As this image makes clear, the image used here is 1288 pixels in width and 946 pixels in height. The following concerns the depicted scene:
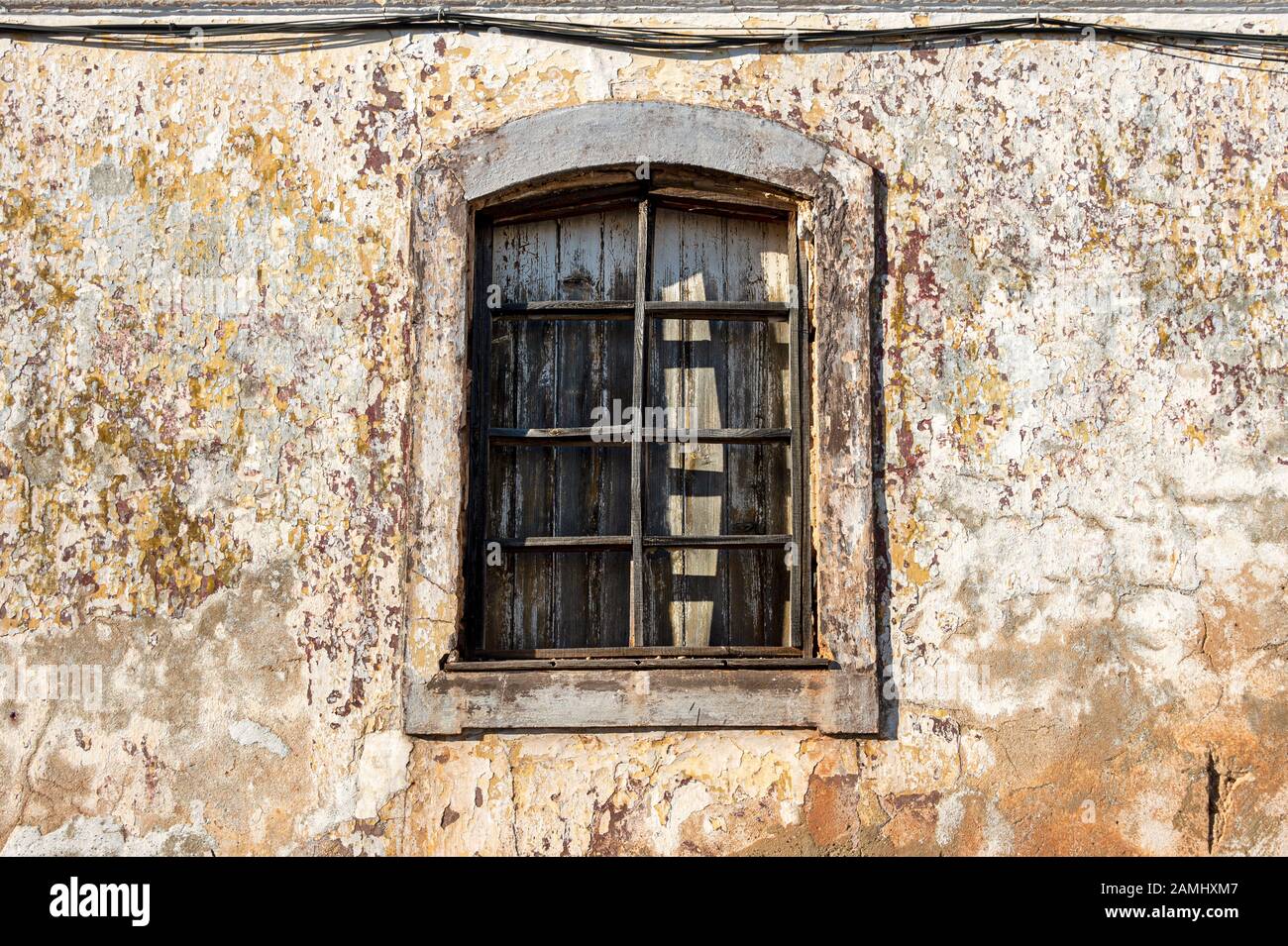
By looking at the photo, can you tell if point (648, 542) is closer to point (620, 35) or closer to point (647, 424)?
point (647, 424)

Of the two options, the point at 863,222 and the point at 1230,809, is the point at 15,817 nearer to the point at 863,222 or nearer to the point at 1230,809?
the point at 863,222

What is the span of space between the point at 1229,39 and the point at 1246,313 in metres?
0.83

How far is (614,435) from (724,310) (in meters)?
0.51

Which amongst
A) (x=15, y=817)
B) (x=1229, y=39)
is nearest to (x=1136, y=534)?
(x=1229, y=39)

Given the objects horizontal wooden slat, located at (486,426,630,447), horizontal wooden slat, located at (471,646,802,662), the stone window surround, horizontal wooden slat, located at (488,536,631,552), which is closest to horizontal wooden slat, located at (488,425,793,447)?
horizontal wooden slat, located at (486,426,630,447)

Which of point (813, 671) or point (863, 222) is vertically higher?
point (863, 222)

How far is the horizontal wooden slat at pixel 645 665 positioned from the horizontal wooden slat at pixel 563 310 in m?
1.04

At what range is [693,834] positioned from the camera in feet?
11.0

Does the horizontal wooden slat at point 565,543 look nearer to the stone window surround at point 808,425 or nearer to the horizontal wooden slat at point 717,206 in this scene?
the stone window surround at point 808,425

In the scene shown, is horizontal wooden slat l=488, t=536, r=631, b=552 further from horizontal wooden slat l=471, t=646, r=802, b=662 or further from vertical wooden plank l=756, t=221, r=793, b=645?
vertical wooden plank l=756, t=221, r=793, b=645

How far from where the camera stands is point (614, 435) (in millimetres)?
3602

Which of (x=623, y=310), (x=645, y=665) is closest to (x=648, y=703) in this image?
(x=645, y=665)

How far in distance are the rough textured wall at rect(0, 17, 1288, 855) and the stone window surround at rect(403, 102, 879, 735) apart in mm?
74

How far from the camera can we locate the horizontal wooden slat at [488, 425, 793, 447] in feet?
11.7
